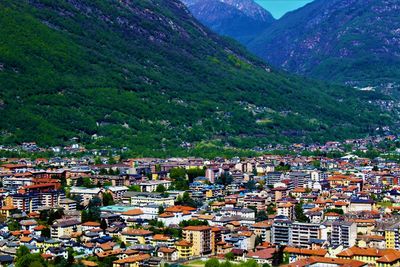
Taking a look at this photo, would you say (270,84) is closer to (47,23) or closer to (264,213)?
(47,23)

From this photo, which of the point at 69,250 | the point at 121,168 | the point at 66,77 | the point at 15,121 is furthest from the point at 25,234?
the point at 66,77

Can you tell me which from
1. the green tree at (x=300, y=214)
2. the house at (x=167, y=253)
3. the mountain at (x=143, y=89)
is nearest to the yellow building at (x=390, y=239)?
the green tree at (x=300, y=214)

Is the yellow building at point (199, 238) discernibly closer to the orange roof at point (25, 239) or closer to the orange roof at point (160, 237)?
the orange roof at point (160, 237)

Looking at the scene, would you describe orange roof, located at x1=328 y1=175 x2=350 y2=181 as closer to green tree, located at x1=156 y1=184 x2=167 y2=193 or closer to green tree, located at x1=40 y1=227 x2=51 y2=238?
green tree, located at x1=156 y1=184 x2=167 y2=193

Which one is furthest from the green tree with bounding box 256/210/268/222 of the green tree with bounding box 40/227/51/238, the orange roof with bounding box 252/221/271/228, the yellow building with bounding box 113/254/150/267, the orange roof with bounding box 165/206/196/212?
the green tree with bounding box 40/227/51/238

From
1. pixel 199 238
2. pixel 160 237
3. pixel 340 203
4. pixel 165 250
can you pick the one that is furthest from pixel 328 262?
pixel 340 203

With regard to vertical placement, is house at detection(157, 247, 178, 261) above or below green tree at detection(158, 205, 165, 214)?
below
